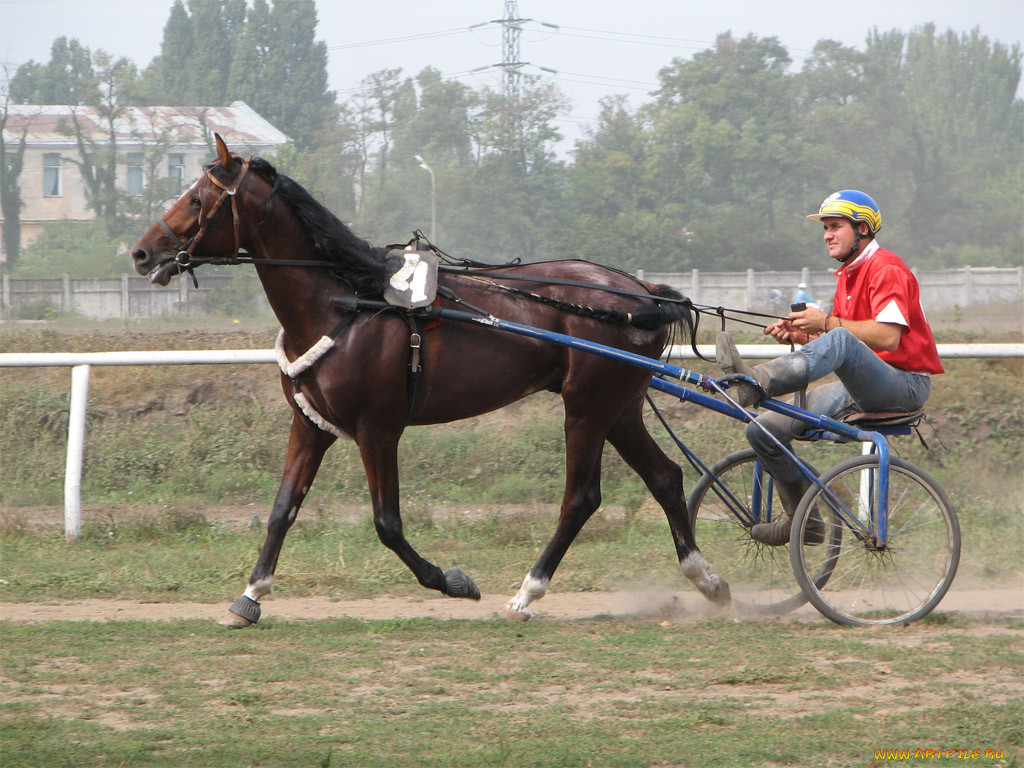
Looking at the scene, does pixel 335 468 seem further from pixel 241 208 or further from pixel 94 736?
pixel 94 736

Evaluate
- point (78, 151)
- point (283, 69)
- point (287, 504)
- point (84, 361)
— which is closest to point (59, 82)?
point (78, 151)

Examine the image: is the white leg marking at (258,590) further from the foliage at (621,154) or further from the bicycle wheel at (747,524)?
the foliage at (621,154)

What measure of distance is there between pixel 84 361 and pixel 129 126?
3641 cm

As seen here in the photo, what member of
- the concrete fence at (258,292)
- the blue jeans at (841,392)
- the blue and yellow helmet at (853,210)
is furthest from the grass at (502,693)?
the concrete fence at (258,292)

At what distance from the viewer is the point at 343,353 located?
530 cm

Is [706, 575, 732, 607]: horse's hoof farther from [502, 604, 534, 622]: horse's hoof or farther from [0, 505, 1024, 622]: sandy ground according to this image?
[502, 604, 534, 622]: horse's hoof

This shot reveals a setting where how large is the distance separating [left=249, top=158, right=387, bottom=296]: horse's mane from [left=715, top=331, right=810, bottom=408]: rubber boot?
1708mm

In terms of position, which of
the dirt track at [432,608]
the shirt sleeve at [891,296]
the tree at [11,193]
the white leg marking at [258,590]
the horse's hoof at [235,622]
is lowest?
the dirt track at [432,608]

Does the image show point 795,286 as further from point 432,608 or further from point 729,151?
point 432,608

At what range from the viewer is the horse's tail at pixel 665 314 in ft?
19.4

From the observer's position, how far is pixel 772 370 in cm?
522

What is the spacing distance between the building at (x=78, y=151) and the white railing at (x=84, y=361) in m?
32.9

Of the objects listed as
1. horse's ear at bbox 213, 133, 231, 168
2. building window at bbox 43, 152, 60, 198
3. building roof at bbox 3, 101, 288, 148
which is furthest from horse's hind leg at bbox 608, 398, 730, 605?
building window at bbox 43, 152, 60, 198

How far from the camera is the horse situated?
530cm
